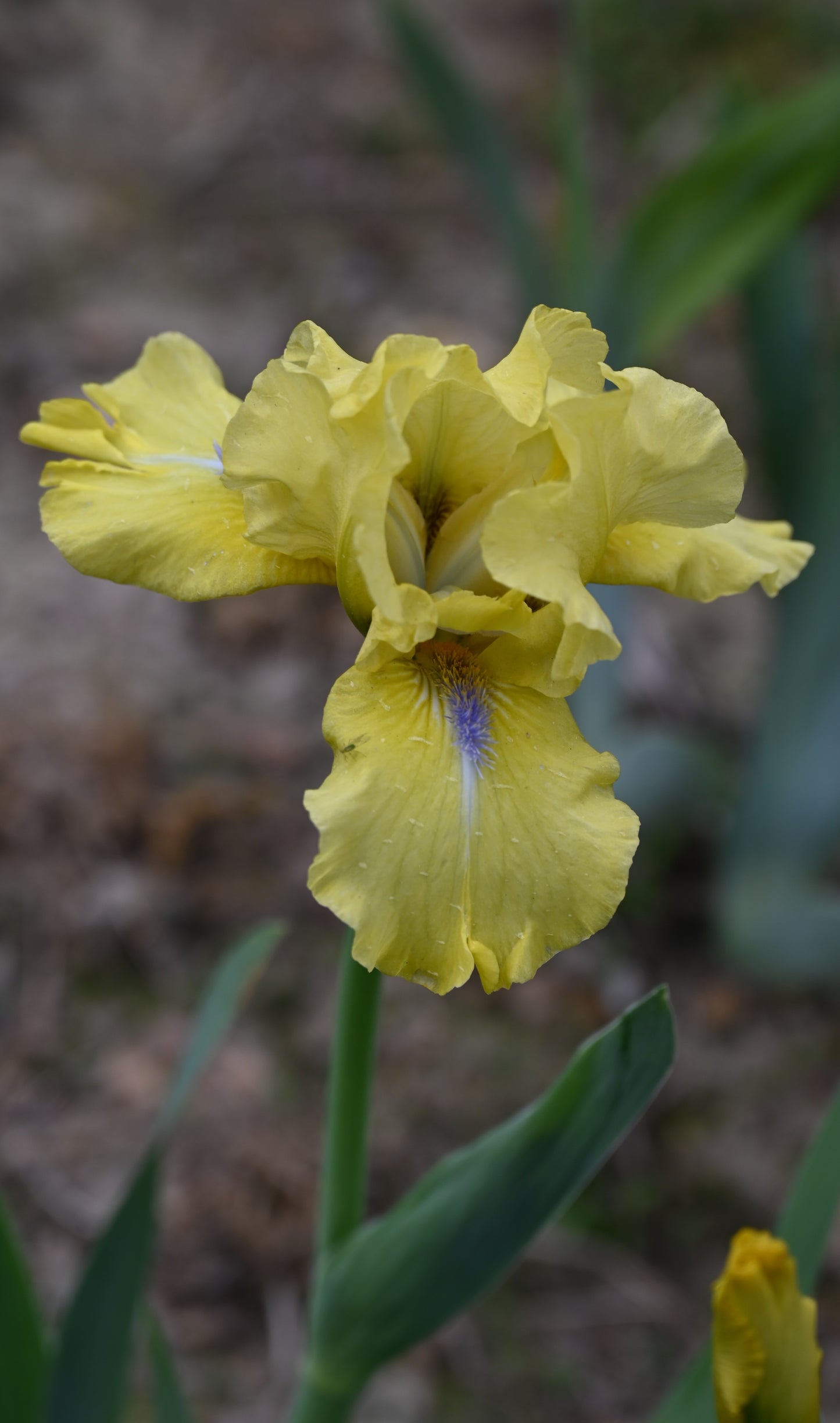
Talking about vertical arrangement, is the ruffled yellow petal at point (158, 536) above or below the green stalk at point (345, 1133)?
above

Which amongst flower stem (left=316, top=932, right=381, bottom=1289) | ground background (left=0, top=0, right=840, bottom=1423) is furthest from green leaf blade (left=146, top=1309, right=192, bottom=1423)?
ground background (left=0, top=0, right=840, bottom=1423)

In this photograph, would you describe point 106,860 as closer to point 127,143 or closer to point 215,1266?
point 215,1266

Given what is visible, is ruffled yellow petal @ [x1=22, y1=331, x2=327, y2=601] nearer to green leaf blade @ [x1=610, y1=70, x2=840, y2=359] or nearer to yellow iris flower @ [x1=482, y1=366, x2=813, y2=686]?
yellow iris flower @ [x1=482, y1=366, x2=813, y2=686]

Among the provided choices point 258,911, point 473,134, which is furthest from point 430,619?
point 473,134

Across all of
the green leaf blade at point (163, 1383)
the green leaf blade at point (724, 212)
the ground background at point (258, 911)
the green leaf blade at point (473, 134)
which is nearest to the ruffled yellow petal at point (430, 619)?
the green leaf blade at point (163, 1383)

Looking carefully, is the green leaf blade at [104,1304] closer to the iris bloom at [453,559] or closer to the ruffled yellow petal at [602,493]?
the iris bloom at [453,559]

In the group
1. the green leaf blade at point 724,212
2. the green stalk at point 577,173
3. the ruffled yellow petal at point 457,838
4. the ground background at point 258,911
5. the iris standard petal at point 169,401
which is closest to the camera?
the ruffled yellow petal at point 457,838

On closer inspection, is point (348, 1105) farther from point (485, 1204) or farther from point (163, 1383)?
point (163, 1383)

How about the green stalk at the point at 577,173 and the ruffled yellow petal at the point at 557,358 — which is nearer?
the ruffled yellow petal at the point at 557,358
